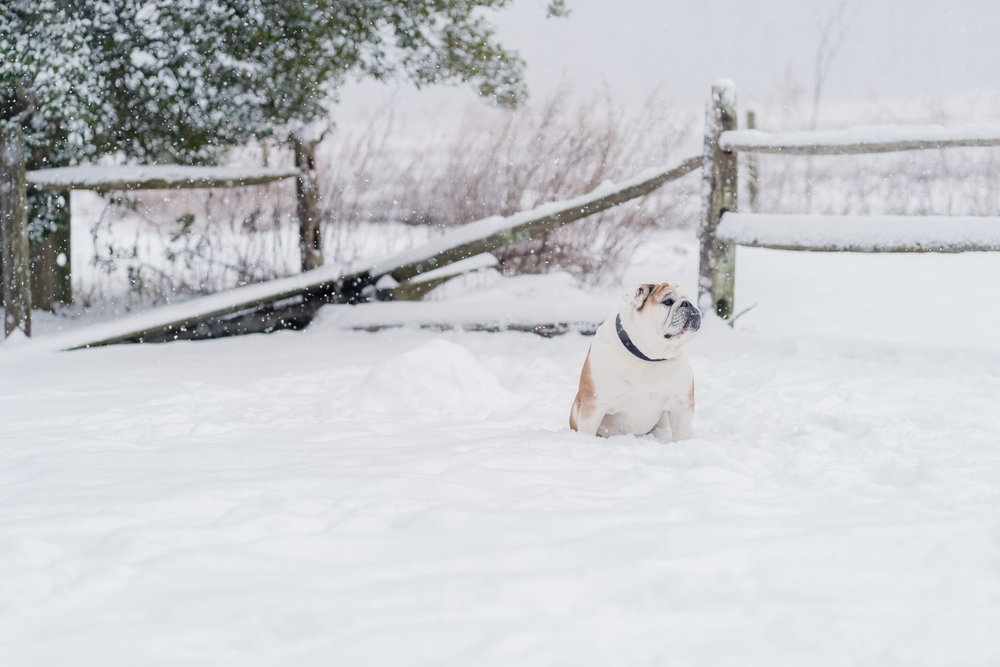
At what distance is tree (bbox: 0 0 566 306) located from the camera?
195 inches

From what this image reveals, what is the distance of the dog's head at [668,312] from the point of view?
2.58 m

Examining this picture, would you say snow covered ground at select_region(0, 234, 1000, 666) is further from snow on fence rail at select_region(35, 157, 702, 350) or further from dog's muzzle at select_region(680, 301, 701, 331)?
snow on fence rail at select_region(35, 157, 702, 350)

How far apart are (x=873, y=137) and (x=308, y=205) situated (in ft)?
12.2

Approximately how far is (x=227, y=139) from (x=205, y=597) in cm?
473

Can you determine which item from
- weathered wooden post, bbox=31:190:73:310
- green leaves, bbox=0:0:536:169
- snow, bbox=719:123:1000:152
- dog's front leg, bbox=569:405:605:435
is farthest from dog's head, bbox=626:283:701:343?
weathered wooden post, bbox=31:190:73:310

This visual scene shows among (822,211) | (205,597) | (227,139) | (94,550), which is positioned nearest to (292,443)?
(94,550)

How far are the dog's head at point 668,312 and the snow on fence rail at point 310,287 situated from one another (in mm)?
2471

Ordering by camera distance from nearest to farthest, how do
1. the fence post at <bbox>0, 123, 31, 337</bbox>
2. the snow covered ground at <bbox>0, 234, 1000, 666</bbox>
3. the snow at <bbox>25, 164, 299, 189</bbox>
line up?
the snow covered ground at <bbox>0, 234, 1000, 666</bbox>, the fence post at <bbox>0, 123, 31, 337</bbox>, the snow at <bbox>25, 164, 299, 189</bbox>

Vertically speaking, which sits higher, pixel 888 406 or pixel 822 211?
pixel 822 211

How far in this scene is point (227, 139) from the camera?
5.70 metres

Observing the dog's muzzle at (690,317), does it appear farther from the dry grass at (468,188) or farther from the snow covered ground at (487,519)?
the dry grass at (468,188)

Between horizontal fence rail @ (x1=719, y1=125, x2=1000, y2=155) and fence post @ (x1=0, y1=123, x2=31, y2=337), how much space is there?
4292 mm

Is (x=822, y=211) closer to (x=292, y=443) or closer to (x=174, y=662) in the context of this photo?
(x=292, y=443)

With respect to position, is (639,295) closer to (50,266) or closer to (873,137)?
(873,137)
